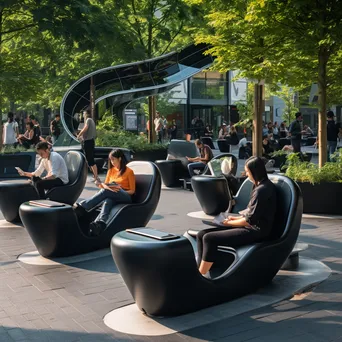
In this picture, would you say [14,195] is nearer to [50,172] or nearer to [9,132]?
[50,172]

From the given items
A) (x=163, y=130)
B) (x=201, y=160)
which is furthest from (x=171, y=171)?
(x=163, y=130)

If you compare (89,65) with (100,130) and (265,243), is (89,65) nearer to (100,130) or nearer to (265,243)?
(100,130)

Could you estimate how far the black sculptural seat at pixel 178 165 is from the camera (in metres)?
14.2

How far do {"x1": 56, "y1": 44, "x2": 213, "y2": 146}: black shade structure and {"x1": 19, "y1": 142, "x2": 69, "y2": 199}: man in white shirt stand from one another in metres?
12.2

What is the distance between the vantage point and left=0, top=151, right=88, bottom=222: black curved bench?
939 cm

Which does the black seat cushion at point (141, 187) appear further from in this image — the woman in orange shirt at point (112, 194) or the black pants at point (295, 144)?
the black pants at point (295, 144)

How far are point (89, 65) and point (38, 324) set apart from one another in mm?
20745

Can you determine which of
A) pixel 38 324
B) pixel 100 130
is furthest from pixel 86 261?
pixel 100 130

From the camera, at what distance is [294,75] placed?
11.2 metres

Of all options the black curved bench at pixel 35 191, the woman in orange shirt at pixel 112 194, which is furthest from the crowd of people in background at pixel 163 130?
the woman in orange shirt at pixel 112 194

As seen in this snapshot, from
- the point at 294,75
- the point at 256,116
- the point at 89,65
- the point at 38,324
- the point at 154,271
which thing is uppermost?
the point at 89,65

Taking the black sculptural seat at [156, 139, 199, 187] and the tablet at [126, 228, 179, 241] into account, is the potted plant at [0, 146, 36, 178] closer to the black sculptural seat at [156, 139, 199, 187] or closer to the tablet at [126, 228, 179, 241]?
the black sculptural seat at [156, 139, 199, 187]

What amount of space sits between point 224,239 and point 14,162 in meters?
12.6

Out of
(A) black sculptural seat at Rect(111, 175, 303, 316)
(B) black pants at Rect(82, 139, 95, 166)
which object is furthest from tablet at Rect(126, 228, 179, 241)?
(B) black pants at Rect(82, 139, 95, 166)
